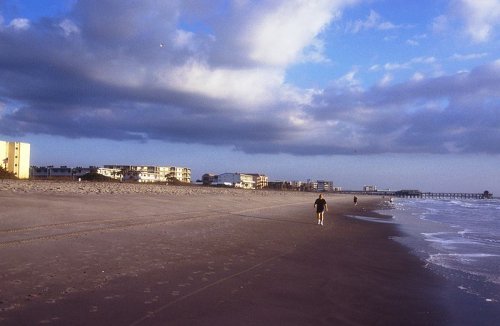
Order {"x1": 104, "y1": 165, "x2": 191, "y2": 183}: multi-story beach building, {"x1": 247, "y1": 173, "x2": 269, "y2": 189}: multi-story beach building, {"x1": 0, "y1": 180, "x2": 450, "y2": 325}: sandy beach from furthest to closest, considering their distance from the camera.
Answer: {"x1": 247, "y1": 173, "x2": 269, "y2": 189}: multi-story beach building < {"x1": 104, "y1": 165, "x2": 191, "y2": 183}: multi-story beach building < {"x1": 0, "y1": 180, "x2": 450, "y2": 325}: sandy beach

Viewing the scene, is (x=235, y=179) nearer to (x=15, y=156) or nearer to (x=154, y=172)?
(x=154, y=172)

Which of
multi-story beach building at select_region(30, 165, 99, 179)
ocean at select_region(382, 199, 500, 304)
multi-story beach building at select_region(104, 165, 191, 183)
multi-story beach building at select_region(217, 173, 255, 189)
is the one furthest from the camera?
multi-story beach building at select_region(217, 173, 255, 189)

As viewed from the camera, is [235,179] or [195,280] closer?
[195,280]

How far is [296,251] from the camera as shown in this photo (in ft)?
39.3

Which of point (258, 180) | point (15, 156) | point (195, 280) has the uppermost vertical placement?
point (15, 156)

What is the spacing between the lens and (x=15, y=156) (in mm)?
71312

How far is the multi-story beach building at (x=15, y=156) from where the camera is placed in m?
68.8

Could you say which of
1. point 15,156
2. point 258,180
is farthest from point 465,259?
point 258,180

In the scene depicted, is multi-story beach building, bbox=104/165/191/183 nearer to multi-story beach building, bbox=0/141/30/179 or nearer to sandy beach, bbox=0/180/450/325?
multi-story beach building, bbox=0/141/30/179

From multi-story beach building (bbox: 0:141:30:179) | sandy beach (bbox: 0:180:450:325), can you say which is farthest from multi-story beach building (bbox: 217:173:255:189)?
sandy beach (bbox: 0:180:450:325)

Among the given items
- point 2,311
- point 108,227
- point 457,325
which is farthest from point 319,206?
point 2,311

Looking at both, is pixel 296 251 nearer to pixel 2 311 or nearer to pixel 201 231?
pixel 201 231

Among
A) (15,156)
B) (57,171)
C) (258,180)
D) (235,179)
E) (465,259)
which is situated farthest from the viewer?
(258,180)

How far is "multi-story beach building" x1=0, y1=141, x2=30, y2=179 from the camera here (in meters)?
68.8
